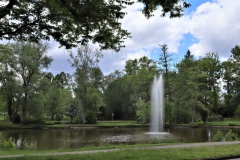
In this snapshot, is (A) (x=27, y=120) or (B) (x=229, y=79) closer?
(A) (x=27, y=120)

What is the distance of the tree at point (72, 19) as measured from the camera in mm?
7648

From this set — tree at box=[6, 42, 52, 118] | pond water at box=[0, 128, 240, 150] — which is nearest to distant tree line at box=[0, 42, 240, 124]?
tree at box=[6, 42, 52, 118]

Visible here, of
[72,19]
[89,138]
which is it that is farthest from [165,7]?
[89,138]

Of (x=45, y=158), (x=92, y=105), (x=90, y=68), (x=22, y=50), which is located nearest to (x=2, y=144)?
(x=45, y=158)

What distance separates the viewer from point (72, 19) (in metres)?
9.51

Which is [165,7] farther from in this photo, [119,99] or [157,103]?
[119,99]

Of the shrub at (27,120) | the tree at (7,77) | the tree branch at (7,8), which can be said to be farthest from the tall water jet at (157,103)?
the tree branch at (7,8)

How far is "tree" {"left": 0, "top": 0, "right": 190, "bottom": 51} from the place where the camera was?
7648 millimetres

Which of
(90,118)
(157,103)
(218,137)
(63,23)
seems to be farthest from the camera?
(90,118)

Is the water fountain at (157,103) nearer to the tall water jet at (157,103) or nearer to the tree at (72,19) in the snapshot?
the tall water jet at (157,103)

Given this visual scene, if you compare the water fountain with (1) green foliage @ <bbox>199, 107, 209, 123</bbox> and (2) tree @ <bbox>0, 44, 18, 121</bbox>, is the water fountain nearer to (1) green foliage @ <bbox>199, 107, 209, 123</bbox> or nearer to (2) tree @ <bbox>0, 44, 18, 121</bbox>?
(1) green foliage @ <bbox>199, 107, 209, 123</bbox>

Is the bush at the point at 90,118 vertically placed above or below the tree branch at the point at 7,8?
below

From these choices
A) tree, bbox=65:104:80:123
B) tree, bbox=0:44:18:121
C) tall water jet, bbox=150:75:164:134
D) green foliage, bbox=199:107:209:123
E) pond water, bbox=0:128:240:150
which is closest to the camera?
pond water, bbox=0:128:240:150

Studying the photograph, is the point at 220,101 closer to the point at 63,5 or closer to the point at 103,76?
the point at 103,76
